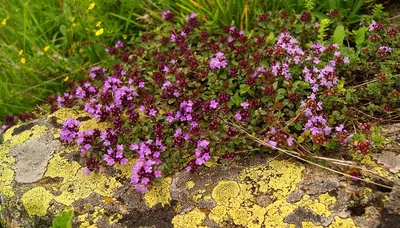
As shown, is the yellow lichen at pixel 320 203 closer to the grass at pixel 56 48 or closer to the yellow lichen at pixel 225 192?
the yellow lichen at pixel 225 192

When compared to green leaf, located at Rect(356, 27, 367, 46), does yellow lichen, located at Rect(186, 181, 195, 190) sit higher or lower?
lower

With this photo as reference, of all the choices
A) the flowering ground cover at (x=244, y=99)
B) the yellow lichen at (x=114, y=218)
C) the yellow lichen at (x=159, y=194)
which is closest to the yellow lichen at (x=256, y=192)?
the flowering ground cover at (x=244, y=99)

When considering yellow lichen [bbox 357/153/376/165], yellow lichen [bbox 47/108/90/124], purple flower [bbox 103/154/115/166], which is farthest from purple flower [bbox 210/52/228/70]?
yellow lichen [bbox 357/153/376/165]

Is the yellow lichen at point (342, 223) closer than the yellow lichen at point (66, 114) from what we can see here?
Yes

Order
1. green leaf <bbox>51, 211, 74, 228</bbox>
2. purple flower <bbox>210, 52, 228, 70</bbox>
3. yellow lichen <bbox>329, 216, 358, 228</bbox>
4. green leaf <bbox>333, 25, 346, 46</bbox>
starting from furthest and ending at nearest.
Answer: green leaf <bbox>333, 25, 346, 46</bbox>, purple flower <bbox>210, 52, 228, 70</bbox>, green leaf <bbox>51, 211, 74, 228</bbox>, yellow lichen <bbox>329, 216, 358, 228</bbox>

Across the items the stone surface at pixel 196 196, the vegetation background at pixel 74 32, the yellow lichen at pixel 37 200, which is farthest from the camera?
the vegetation background at pixel 74 32

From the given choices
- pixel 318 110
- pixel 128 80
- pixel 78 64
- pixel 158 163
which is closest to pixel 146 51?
pixel 128 80

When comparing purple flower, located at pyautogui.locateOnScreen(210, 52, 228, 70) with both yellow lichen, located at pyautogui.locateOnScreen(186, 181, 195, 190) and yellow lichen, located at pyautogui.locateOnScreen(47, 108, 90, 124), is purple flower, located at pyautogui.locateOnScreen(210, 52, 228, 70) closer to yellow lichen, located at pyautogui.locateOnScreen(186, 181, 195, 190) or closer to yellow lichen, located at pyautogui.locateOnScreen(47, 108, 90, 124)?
yellow lichen, located at pyautogui.locateOnScreen(186, 181, 195, 190)

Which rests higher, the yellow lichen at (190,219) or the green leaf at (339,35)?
the green leaf at (339,35)
